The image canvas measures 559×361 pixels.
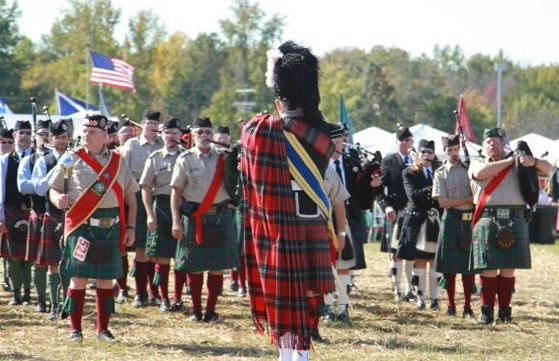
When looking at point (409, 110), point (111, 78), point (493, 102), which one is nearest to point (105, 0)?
point (409, 110)

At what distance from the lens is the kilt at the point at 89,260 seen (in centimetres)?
801

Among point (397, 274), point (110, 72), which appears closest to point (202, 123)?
point (397, 274)

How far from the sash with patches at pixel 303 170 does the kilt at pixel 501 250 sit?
3.88 m

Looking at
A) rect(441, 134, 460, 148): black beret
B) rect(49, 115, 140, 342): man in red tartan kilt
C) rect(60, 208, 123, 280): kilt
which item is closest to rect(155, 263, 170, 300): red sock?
rect(49, 115, 140, 342): man in red tartan kilt

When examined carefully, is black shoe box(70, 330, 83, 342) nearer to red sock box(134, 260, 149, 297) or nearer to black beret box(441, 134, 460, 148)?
red sock box(134, 260, 149, 297)

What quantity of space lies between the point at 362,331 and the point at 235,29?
58.2 m

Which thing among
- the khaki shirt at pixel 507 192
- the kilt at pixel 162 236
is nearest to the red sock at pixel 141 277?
the kilt at pixel 162 236

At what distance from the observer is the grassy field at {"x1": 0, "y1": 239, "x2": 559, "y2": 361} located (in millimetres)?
7941

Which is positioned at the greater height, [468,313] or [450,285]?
[450,285]

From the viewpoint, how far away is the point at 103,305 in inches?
324

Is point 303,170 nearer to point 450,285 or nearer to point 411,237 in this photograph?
point 450,285

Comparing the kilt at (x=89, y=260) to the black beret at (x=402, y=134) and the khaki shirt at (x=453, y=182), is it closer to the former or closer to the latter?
the khaki shirt at (x=453, y=182)

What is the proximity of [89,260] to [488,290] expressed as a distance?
11.8 ft

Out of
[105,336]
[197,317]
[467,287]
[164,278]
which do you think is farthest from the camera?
[164,278]
